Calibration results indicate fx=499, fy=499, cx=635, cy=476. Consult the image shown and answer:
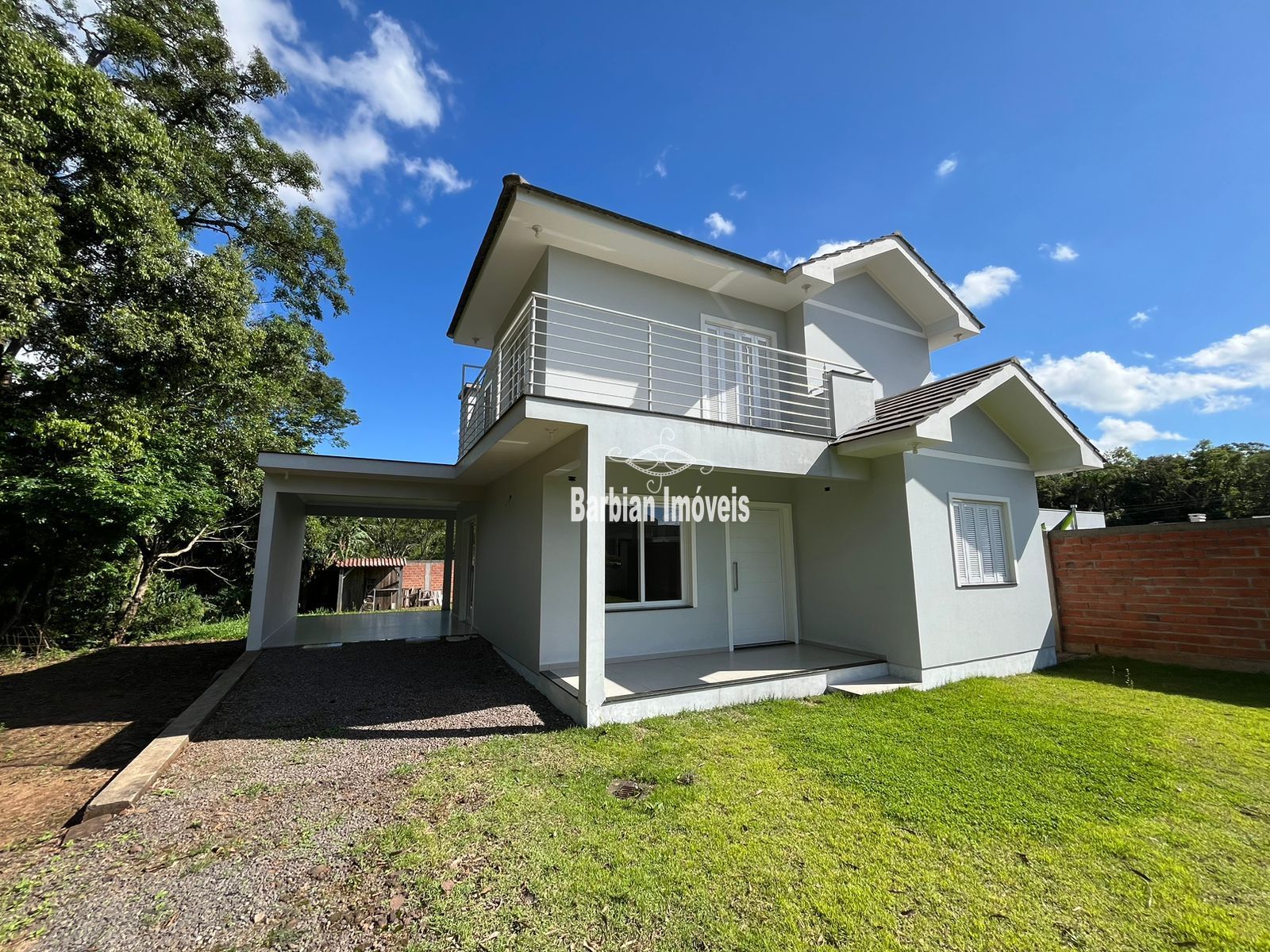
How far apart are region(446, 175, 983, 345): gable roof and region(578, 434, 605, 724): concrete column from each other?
3.93 meters

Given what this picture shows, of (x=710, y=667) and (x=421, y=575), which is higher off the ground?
(x=421, y=575)

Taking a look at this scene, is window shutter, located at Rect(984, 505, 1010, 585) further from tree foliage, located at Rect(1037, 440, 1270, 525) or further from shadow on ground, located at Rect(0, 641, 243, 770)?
tree foliage, located at Rect(1037, 440, 1270, 525)

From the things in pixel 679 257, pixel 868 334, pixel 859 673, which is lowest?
pixel 859 673

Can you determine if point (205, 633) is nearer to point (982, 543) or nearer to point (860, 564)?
point (860, 564)

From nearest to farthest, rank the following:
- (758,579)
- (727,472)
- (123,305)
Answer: (727,472), (758,579), (123,305)

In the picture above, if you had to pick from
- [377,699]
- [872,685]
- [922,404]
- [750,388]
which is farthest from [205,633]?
[922,404]

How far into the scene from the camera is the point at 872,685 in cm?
710

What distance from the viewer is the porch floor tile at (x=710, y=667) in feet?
22.0

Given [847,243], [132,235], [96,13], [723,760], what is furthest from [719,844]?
[96,13]

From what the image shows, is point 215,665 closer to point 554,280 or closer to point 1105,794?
point 554,280

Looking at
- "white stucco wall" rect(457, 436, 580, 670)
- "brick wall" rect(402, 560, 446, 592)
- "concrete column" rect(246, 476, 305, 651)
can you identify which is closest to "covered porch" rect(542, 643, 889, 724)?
"white stucco wall" rect(457, 436, 580, 670)

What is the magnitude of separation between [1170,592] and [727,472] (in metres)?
7.58

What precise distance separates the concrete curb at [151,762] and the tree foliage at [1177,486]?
4175cm

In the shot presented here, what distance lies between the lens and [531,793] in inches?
164
